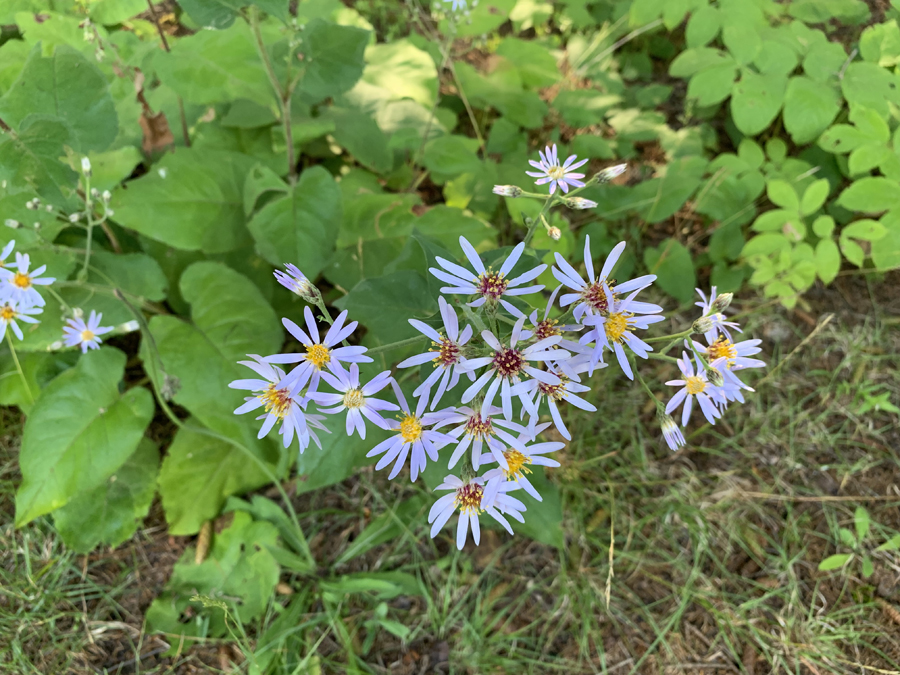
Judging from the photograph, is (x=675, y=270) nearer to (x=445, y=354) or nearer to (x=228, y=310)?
(x=445, y=354)

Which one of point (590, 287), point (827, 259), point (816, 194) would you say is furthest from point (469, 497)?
point (816, 194)

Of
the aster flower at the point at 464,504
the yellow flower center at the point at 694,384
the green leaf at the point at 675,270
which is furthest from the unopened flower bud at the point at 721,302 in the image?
the green leaf at the point at 675,270

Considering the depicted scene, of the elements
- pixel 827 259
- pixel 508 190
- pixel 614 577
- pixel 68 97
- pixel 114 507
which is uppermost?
pixel 68 97

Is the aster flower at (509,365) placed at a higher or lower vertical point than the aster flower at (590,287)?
lower

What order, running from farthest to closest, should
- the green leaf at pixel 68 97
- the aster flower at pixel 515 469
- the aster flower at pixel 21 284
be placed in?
the green leaf at pixel 68 97
the aster flower at pixel 21 284
the aster flower at pixel 515 469

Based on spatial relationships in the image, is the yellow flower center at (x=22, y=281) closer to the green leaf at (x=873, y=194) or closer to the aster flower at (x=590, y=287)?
the aster flower at (x=590, y=287)

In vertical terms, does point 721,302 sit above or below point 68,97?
below

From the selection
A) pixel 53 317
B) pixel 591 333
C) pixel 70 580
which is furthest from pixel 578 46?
pixel 70 580

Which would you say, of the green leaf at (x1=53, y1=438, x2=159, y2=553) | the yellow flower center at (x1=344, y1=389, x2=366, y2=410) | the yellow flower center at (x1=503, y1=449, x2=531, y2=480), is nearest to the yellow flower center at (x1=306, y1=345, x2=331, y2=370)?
the yellow flower center at (x1=344, y1=389, x2=366, y2=410)
